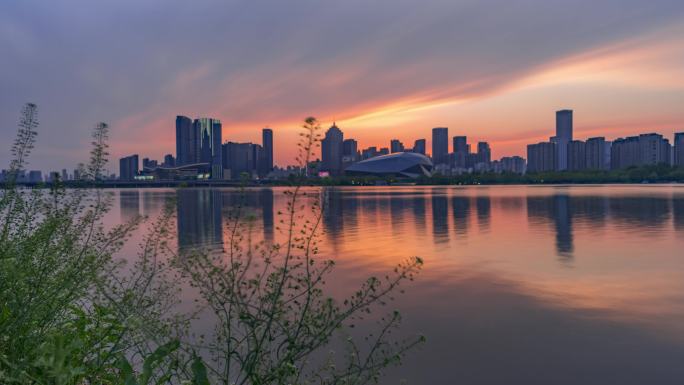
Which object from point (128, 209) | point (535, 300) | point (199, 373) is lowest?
point (535, 300)

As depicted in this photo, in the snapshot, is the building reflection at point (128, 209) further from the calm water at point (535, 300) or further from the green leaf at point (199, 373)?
the calm water at point (535, 300)

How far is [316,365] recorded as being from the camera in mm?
9000

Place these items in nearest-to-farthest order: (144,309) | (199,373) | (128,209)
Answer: (199,373), (144,309), (128,209)

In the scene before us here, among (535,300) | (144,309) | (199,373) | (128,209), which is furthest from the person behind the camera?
(128,209)

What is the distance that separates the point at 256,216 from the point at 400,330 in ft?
26.1

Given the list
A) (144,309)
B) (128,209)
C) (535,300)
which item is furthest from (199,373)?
(128,209)

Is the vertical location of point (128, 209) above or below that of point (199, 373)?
below

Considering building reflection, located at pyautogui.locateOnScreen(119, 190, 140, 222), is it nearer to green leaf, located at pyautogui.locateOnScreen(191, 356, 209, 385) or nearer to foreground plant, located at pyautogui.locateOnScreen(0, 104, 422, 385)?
foreground plant, located at pyautogui.locateOnScreen(0, 104, 422, 385)

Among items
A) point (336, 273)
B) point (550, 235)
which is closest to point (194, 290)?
point (336, 273)

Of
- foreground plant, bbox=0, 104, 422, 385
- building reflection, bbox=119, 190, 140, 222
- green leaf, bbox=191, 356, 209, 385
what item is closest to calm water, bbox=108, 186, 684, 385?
foreground plant, bbox=0, 104, 422, 385

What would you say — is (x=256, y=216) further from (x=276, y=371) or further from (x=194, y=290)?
(x=194, y=290)

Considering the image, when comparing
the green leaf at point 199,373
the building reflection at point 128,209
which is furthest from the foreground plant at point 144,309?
the building reflection at point 128,209

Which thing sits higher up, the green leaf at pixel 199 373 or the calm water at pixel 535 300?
the green leaf at pixel 199 373

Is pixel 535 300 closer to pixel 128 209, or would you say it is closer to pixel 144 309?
pixel 144 309
